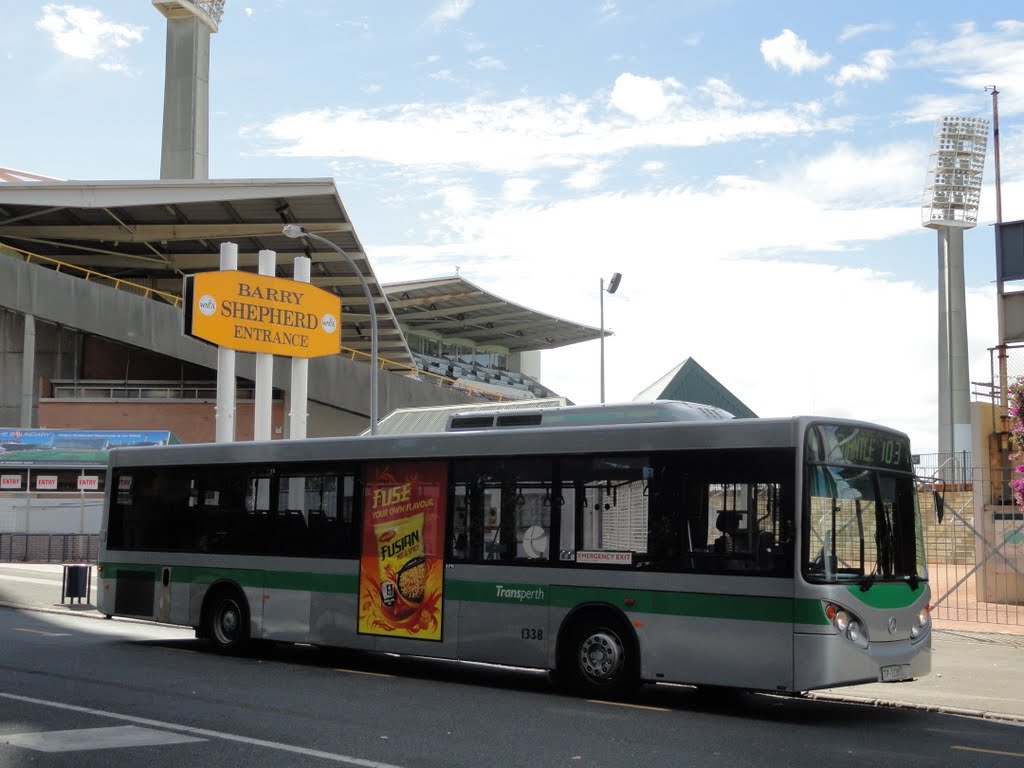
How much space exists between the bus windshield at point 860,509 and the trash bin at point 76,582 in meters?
17.0

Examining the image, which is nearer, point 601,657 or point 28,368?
point 601,657

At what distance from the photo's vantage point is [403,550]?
1440 cm

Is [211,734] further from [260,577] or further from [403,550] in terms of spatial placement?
[260,577]

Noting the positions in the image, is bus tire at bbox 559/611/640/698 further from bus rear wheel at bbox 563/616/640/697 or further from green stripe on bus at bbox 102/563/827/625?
green stripe on bus at bbox 102/563/827/625

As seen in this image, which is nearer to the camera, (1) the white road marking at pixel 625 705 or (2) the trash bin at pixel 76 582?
(1) the white road marking at pixel 625 705

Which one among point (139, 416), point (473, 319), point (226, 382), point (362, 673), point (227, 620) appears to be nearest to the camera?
point (362, 673)

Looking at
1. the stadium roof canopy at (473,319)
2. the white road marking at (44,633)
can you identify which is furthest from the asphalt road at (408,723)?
the stadium roof canopy at (473,319)

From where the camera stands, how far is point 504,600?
13297 mm

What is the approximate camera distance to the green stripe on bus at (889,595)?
11406mm

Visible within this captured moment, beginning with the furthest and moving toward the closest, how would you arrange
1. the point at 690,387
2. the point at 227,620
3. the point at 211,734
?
the point at 690,387, the point at 227,620, the point at 211,734

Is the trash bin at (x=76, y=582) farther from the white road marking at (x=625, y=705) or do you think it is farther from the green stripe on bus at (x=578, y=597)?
the white road marking at (x=625, y=705)

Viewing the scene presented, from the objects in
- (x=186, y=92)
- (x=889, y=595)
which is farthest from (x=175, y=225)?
(x=889, y=595)

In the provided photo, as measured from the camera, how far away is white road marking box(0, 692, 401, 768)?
28.4 ft

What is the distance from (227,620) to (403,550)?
3522mm
